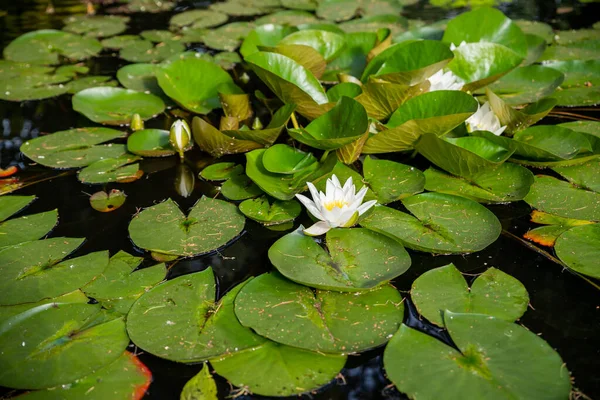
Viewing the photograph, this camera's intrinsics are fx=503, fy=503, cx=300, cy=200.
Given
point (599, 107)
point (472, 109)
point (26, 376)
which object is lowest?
point (26, 376)

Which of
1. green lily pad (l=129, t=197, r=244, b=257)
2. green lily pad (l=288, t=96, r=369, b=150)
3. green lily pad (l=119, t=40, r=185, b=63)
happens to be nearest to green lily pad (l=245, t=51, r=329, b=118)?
green lily pad (l=288, t=96, r=369, b=150)

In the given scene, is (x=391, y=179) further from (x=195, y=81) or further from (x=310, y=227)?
(x=195, y=81)

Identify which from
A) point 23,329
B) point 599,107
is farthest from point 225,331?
point 599,107

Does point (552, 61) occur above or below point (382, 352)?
above

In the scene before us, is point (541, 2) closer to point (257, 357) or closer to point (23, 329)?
point (257, 357)

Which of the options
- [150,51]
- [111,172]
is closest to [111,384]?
[111,172]

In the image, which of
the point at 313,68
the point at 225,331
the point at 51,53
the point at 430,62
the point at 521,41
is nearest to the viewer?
the point at 225,331
